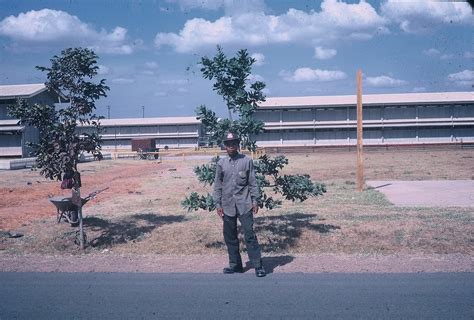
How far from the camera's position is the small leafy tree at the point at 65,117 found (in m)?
8.32

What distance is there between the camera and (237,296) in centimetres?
555

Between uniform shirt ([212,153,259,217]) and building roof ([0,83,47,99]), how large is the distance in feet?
111

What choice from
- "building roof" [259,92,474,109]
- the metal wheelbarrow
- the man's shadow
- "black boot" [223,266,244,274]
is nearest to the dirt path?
the man's shadow

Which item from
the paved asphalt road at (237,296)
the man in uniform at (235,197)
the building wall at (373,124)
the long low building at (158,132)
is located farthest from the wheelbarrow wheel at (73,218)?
the long low building at (158,132)

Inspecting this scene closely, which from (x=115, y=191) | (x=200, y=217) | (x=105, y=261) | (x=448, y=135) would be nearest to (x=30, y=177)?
(x=115, y=191)

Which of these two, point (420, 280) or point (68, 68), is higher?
point (68, 68)

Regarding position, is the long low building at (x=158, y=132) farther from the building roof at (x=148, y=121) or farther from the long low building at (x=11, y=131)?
the long low building at (x=11, y=131)

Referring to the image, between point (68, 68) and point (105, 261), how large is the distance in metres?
3.91

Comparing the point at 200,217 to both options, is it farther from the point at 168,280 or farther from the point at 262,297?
the point at 262,297

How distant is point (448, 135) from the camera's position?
52875 mm

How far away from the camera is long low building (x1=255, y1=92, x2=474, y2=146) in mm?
52562

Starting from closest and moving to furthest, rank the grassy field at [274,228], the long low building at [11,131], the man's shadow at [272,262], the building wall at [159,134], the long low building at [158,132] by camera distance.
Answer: the man's shadow at [272,262] → the grassy field at [274,228] → the long low building at [11,131] → the long low building at [158,132] → the building wall at [159,134]

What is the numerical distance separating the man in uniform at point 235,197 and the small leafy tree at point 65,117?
3375 mm

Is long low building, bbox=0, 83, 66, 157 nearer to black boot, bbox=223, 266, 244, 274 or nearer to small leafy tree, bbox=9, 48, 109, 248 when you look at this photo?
small leafy tree, bbox=9, 48, 109, 248
